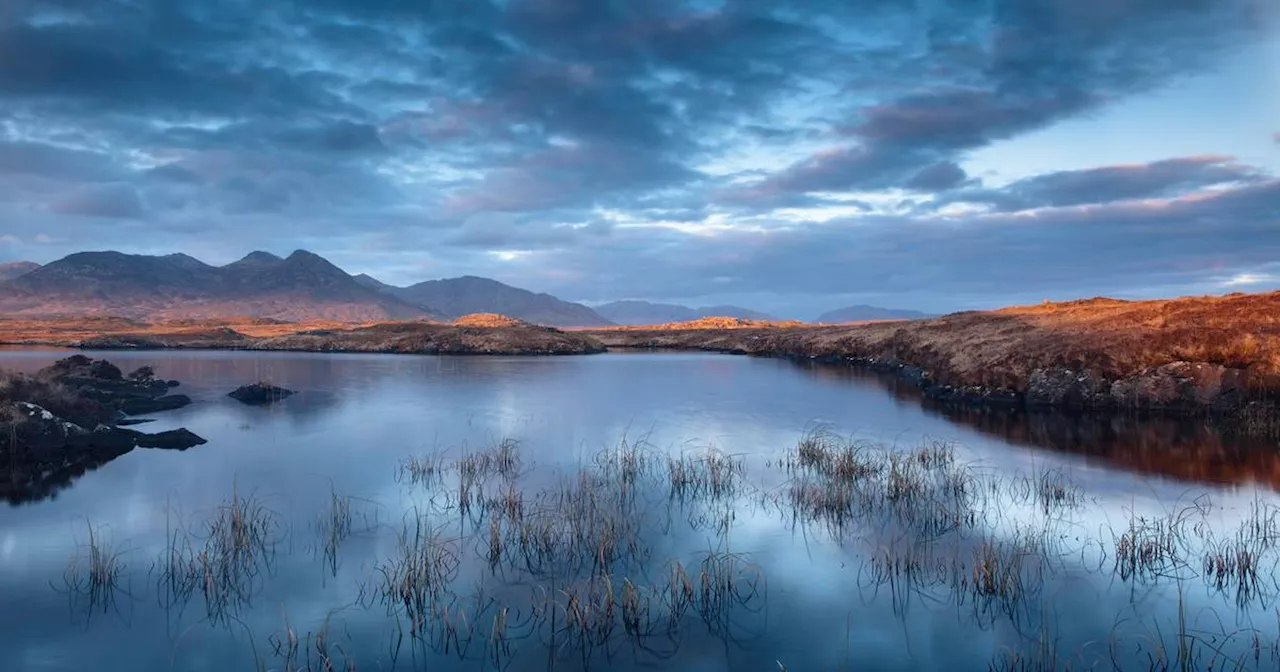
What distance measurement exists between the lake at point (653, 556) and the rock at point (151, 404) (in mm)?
13445

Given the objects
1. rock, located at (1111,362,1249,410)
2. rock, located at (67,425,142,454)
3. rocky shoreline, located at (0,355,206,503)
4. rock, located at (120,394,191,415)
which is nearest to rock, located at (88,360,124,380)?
rock, located at (120,394,191,415)

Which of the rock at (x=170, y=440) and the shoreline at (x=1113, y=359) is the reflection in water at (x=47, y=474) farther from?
the shoreline at (x=1113, y=359)

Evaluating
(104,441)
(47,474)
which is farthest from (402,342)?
(47,474)

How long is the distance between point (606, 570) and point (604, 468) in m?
9.25

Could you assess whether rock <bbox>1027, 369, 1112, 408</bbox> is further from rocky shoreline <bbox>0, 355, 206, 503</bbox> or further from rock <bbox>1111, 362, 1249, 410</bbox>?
rocky shoreline <bbox>0, 355, 206, 503</bbox>

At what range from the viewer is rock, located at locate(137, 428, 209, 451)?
80.8 ft

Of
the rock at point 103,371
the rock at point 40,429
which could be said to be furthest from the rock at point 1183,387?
the rock at point 103,371

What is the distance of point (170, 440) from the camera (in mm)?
24922

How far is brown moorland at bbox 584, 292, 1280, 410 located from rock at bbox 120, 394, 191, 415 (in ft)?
135

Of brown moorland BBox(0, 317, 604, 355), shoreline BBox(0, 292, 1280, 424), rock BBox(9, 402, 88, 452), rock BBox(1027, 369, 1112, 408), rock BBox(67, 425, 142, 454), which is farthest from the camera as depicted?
brown moorland BBox(0, 317, 604, 355)

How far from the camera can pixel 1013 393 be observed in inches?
1437

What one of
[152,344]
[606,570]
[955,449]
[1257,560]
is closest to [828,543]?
[606,570]

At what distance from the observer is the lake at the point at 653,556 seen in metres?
9.59

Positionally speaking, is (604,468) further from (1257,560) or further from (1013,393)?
(1013,393)
